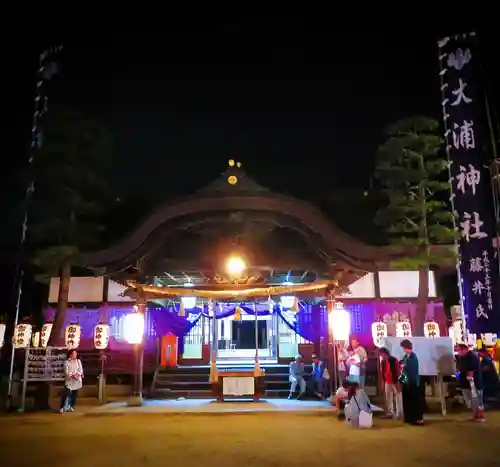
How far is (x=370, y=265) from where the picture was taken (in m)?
14.5

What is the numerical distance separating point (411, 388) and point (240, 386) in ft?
21.8

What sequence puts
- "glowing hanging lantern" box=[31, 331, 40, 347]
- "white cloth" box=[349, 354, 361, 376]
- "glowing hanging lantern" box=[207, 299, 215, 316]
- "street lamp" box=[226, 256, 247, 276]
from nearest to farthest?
"white cloth" box=[349, 354, 361, 376]
"street lamp" box=[226, 256, 247, 276]
"glowing hanging lantern" box=[207, 299, 215, 316]
"glowing hanging lantern" box=[31, 331, 40, 347]

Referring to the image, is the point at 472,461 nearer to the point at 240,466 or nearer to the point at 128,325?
the point at 240,466

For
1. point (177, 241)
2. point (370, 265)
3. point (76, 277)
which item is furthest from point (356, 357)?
point (76, 277)

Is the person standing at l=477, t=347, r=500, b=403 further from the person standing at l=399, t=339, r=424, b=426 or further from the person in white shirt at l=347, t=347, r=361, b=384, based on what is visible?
the person in white shirt at l=347, t=347, r=361, b=384

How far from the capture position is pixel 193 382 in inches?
775

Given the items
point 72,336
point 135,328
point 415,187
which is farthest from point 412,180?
point 72,336

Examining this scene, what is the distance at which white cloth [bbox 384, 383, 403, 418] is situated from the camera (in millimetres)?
12758

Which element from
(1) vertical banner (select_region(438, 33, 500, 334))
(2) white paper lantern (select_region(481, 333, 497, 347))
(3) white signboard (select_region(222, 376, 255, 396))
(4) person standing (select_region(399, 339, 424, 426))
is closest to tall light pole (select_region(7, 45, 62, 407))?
(3) white signboard (select_region(222, 376, 255, 396))

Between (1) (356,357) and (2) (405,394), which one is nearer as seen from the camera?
(2) (405,394)

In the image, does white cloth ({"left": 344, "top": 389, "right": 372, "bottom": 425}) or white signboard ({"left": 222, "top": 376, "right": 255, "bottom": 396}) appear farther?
white signboard ({"left": 222, "top": 376, "right": 255, "bottom": 396})

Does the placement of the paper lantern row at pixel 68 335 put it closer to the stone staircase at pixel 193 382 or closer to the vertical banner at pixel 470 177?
the stone staircase at pixel 193 382

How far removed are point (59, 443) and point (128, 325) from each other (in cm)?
703

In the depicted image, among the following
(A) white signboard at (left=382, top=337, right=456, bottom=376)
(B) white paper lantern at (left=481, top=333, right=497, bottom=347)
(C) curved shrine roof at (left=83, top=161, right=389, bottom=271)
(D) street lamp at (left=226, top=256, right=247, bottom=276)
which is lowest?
(A) white signboard at (left=382, top=337, right=456, bottom=376)
